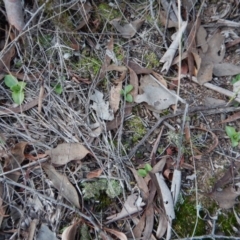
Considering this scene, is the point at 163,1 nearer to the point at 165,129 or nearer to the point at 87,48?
the point at 87,48

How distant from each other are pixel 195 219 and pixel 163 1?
1.05 m

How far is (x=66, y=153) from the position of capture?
173cm

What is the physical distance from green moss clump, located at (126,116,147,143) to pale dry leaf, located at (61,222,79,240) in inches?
17.1

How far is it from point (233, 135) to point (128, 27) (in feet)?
2.33

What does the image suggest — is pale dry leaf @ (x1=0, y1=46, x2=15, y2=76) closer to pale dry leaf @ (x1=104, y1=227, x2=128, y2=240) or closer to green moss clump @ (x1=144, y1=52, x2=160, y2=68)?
green moss clump @ (x1=144, y1=52, x2=160, y2=68)

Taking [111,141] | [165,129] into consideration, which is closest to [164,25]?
[165,129]

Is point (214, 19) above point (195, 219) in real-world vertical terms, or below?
above

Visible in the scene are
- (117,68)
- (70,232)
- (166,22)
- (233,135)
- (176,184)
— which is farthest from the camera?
(166,22)

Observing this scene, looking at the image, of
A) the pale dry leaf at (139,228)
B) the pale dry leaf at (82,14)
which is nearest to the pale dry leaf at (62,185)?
the pale dry leaf at (139,228)

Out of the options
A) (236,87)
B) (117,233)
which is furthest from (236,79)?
(117,233)

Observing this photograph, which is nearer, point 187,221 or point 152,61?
point 187,221

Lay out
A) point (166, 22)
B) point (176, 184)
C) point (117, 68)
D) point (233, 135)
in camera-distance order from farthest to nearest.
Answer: point (166, 22)
point (117, 68)
point (233, 135)
point (176, 184)

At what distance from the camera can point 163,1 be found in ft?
6.80

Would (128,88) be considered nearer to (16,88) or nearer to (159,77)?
(159,77)
